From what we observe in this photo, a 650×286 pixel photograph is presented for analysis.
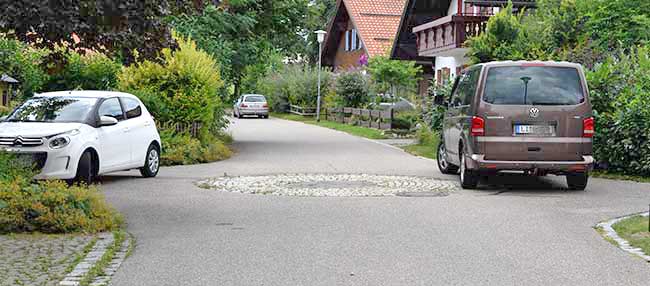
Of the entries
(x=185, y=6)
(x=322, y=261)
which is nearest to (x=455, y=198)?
(x=185, y=6)

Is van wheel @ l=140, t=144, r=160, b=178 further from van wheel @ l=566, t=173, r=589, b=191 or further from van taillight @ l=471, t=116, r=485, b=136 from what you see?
van wheel @ l=566, t=173, r=589, b=191

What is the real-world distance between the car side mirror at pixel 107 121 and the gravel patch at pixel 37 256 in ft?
19.9

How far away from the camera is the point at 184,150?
72.0 ft

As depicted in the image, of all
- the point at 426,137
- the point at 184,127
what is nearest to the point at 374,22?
the point at 426,137

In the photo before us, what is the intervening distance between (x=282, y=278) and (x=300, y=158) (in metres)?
15.9

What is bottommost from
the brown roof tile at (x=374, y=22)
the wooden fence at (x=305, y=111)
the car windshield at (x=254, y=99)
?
the wooden fence at (x=305, y=111)

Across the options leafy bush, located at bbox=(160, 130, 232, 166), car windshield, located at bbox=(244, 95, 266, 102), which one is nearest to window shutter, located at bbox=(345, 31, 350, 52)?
car windshield, located at bbox=(244, 95, 266, 102)

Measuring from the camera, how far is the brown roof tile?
57312 millimetres

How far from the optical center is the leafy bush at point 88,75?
23.2m

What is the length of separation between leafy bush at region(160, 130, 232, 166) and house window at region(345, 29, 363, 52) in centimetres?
3704

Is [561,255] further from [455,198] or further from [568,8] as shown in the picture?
[568,8]

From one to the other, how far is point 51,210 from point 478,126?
6.60 metres

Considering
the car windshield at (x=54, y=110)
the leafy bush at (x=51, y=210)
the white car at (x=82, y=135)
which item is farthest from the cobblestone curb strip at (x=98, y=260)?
the car windshield at (x=54, y=110)

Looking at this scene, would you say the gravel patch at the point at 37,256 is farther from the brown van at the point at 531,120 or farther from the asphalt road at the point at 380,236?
the brown van at the point at 531,120
